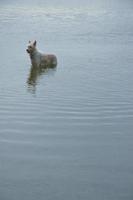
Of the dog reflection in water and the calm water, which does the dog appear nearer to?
the dog reflection in water

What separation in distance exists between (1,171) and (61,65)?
10.4 meters

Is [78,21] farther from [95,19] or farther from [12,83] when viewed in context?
[12,83]

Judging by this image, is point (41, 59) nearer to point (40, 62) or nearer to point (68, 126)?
point (40, 62)

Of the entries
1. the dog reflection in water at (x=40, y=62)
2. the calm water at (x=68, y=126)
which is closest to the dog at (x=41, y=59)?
the dog reflection in water at (x=40, y=62)

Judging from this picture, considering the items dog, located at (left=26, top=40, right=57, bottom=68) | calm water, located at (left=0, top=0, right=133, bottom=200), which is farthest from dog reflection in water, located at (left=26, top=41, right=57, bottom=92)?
calm water, located at (left=0, top=0, right=133, bottom=200)

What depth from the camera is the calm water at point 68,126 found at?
7.11 metres

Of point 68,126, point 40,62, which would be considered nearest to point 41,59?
point 40,62

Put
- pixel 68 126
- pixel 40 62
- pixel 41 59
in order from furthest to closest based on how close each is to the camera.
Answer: pixel 41 59 < pixel 40 62 < pixel 68 126

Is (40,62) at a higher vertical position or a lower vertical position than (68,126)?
higher

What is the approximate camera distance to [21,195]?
6738 mm

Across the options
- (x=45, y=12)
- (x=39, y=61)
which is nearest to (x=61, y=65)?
(x=39, y=61)

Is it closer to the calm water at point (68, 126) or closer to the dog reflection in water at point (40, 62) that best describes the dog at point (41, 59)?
the dog reflection in water at point (40, 62)

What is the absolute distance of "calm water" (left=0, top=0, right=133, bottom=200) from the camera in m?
7.11

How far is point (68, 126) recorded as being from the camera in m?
9.95
